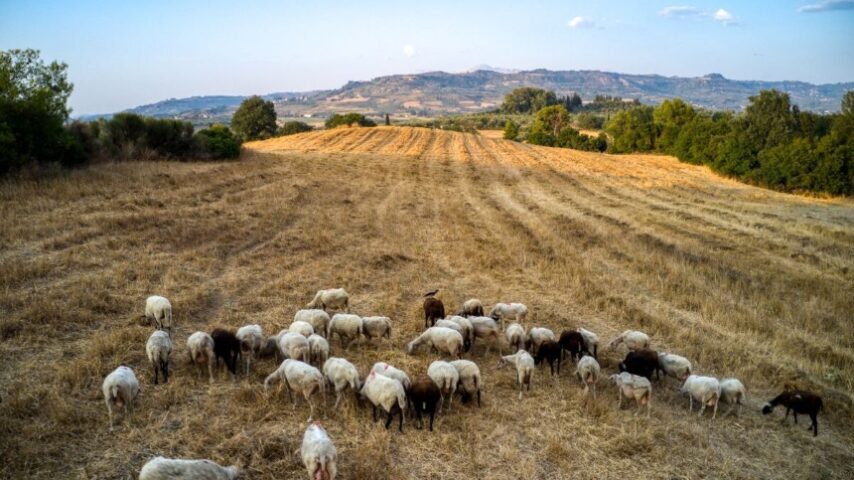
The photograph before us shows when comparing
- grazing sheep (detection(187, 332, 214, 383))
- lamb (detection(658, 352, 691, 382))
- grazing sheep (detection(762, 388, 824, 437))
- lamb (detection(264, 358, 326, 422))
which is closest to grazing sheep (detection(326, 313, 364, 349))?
lamb (detection(264, 358, 326, 422))

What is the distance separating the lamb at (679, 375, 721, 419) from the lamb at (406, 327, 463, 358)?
4.59 metres

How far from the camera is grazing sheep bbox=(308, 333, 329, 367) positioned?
10078mm

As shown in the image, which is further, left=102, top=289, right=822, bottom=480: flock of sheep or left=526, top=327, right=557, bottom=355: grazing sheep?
left=526, top=327, right=557, bottom=355: grazing sheep

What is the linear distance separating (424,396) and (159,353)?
509 cm

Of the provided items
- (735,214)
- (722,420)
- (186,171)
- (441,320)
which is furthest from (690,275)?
(186,171)

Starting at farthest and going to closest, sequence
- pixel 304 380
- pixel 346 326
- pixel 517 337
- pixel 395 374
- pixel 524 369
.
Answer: pixel 517 337
pixel 346 326
pixel 524 369
pixel 395 374
pixel 304 380

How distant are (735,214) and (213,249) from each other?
92.9 feet

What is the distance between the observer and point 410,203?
98.0 ft

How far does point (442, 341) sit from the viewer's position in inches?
428

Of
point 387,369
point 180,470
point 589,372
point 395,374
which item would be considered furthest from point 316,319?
point 589,372

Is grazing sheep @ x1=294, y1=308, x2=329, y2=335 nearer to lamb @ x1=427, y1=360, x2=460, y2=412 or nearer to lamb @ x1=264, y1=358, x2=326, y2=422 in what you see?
lamb @ x1=264, y1=358, x2=326, y2=422

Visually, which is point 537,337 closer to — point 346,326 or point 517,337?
point 517,337

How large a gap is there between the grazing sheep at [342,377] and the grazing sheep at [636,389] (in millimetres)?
5020

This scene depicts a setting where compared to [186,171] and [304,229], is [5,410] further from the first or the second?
[186,171]
